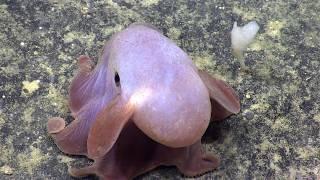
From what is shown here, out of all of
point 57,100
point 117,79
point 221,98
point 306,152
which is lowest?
point 306,152

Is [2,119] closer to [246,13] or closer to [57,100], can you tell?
[57,100]

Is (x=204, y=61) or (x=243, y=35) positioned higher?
(x=243, y=35)

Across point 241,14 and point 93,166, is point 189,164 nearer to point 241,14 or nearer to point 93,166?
point 93,166

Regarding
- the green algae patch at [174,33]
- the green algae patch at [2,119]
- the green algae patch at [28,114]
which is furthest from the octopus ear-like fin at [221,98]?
the green algae patch at [2,119]

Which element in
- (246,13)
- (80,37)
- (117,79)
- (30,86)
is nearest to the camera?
(117,79)

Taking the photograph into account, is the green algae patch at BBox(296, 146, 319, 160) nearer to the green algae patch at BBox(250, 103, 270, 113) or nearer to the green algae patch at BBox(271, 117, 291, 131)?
the green algae patch at BBox(271, 117, 291, 131)

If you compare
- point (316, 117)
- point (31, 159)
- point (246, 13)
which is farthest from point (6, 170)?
point (246, 13)

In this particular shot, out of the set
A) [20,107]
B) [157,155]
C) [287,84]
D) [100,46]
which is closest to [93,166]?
[157,155]
